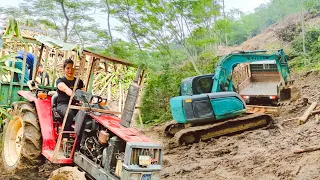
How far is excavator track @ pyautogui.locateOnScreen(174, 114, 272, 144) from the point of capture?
877 cm

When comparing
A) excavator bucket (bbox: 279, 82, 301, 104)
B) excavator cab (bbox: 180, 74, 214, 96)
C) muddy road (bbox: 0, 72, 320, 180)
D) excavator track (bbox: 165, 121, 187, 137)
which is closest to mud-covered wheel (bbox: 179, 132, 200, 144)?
muddy road (bbox: 0, 72, 320, 180)

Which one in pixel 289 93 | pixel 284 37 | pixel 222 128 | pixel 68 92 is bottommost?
pixel 222 128

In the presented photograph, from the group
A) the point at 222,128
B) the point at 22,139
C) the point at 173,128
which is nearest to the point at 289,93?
the point at 222,128

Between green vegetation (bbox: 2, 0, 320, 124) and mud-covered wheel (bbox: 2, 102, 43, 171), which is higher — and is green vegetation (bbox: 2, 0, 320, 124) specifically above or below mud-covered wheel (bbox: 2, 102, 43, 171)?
above

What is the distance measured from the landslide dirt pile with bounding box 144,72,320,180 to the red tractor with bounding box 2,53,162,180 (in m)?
2.20

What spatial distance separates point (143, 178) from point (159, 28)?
12.4 meters

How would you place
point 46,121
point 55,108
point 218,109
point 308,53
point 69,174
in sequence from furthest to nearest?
point 308,53 < point 218,109 < point 55,108 < point 46,121 < point 69,174

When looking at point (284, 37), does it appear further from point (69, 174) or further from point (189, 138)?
point (69, 174)

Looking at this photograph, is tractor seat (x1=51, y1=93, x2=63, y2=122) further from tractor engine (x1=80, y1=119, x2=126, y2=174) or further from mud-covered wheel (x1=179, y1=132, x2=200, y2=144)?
mud-covered wheel (x1=179, y1=132, x2=200, y2=144)

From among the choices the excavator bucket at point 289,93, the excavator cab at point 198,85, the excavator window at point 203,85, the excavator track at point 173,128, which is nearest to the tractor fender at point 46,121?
the excavator track at point 173,128

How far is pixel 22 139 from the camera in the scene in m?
5.05

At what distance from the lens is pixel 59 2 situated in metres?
17.0

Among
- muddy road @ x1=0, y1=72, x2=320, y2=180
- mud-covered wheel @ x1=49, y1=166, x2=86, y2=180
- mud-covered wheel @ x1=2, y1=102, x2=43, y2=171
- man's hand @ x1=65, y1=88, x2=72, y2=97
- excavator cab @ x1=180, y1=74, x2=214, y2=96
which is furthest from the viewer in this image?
excavator cab @ x1=180, y1=74, x2=214, y2=96

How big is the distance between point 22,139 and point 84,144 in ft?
3.67
